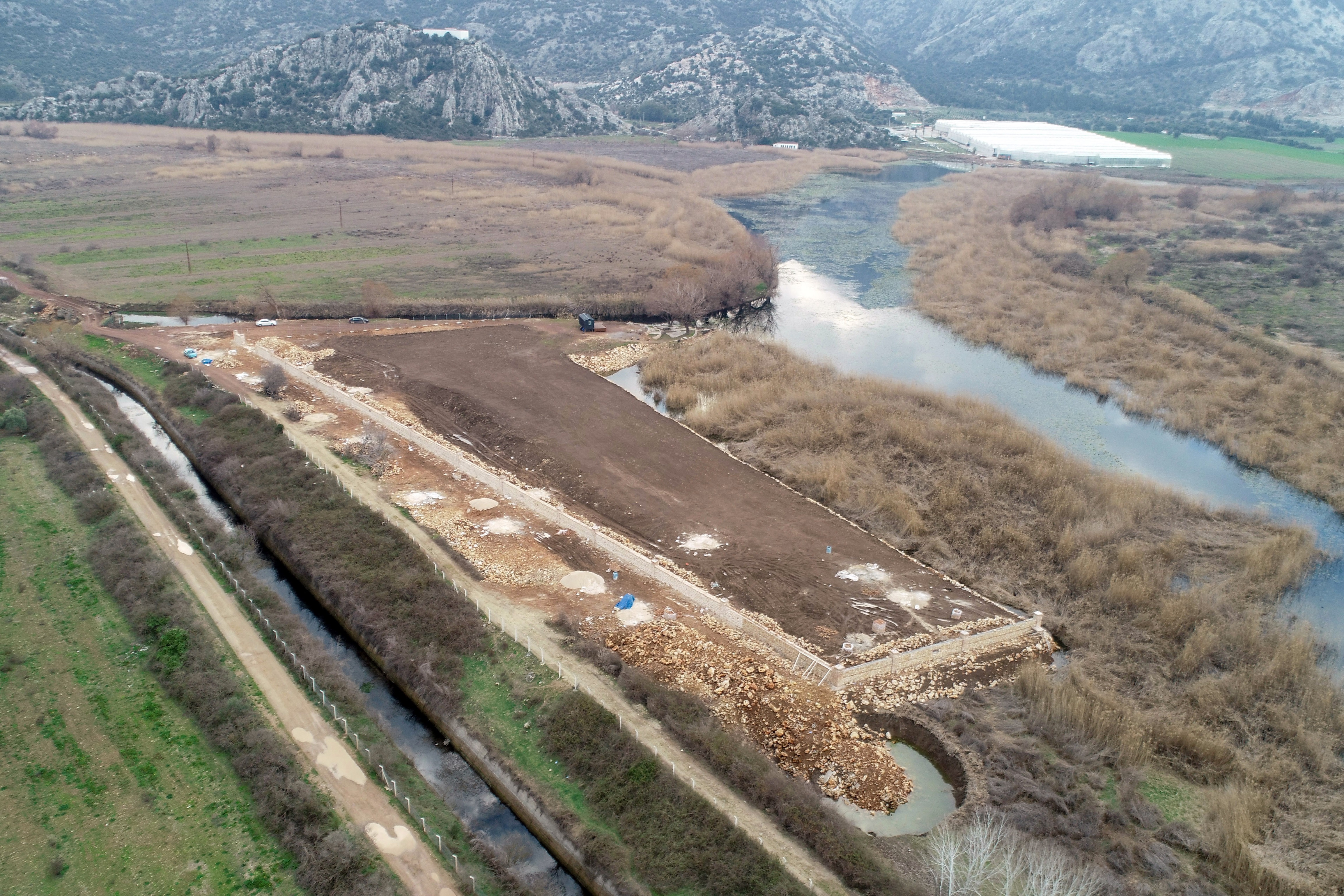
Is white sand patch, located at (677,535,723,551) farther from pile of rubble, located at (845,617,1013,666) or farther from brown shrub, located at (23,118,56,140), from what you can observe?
brown shrub, located at (23,118,56,140)

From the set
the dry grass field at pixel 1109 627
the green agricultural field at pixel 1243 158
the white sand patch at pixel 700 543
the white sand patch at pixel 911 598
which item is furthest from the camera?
the green agricultural field at pixel 1243 158

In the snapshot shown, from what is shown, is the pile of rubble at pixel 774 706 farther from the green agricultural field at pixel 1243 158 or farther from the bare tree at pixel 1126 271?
the green agricultural field at pixel 1243 158

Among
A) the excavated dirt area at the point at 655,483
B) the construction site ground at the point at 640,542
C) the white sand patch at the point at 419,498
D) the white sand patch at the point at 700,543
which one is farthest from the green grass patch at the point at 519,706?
the white sand patch at the point at 419,498

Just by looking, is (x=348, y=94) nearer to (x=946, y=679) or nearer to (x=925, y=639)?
(x=925, y=639)

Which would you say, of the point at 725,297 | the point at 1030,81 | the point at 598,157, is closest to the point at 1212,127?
the point at 1030,81

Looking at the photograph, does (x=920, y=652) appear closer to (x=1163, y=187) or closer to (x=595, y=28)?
(x=1163, y=187)

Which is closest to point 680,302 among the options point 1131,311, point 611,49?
point 1131,311
